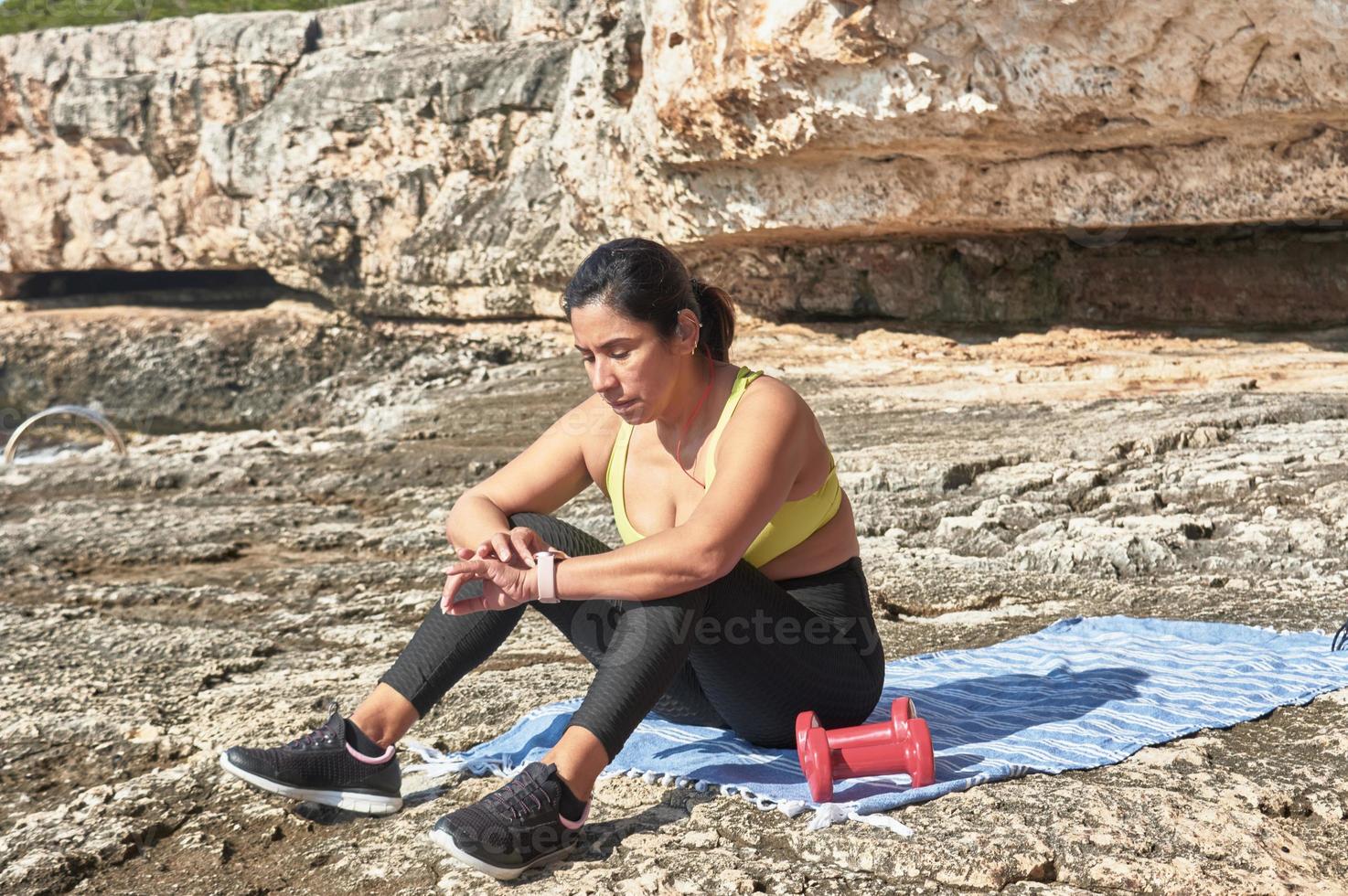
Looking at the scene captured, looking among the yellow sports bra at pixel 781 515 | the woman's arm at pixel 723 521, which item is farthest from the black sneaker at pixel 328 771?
the yellow sports bra at pixel 781 515

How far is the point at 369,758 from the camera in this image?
2314mm

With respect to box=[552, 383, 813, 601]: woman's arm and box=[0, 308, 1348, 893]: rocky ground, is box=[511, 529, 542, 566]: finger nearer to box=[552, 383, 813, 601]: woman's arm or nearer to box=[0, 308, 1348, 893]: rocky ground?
box=[552, 383, 813, 601]: woman's arm

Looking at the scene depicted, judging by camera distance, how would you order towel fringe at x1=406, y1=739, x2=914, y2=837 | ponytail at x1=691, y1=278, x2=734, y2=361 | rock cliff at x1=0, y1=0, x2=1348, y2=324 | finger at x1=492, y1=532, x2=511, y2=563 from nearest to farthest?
1. towel fringe at x1=406, y1=739, x2=914, y2=837
2. finger at x1=492, y1=532, x2=511, y2=563
3. ponytail at x1=691, y1=278, x2=734, y2=361
4. rock cliff at x1=0, y1=0, x2=1348, y2=324

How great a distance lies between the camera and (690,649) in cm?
219

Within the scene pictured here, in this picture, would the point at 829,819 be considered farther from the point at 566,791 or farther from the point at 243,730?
the point at 243,730

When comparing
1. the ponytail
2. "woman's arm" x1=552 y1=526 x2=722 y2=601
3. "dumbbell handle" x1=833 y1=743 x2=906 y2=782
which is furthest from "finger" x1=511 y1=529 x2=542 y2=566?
"dumbbell handle" x1=833 y1=743 x2=906 y2=782

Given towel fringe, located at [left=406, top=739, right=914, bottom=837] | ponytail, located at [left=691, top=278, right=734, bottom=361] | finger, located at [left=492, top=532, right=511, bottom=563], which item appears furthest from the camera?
ponytail, located at [left=691, top=278, right=734, bottom=361]

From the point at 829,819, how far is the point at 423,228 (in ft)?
34.4

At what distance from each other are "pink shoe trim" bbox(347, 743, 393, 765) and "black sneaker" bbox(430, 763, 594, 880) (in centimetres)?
29

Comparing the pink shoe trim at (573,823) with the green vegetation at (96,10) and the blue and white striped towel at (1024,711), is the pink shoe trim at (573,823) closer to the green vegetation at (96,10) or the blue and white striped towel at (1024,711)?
the blue and white striped towel at (1024,711)

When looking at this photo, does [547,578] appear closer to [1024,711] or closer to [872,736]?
[872,736]

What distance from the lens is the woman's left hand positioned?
2.18 meters

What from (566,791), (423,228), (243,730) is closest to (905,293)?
(423,228)

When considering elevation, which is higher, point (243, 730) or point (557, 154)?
point (557, 154)
